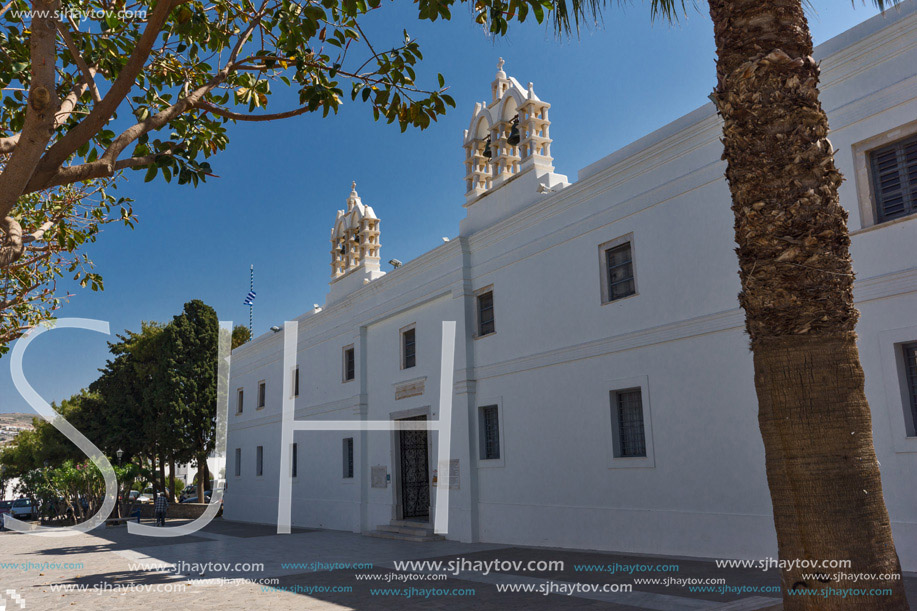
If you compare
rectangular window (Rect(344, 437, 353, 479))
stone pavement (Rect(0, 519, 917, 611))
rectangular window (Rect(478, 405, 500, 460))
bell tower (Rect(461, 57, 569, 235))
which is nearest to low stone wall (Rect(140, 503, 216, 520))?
rectangular window (Rect(344, 437, 353, 479))

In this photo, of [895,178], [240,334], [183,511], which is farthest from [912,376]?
[240,334]

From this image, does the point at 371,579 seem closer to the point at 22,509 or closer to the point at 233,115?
the point at 233,115

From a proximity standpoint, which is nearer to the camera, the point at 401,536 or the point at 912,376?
the point at 912,376

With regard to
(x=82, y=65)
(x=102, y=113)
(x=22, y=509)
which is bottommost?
(x=22, y=509)

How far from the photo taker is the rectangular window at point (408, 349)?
61.2ft

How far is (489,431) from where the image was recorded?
15.8 meters

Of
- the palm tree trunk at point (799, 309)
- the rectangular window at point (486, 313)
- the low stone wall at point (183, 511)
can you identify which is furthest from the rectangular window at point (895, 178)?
the low stone wall at point (183, 511)

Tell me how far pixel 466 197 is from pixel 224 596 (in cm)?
1048

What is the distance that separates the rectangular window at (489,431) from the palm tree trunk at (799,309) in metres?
10.9

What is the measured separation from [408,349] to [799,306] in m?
14.9

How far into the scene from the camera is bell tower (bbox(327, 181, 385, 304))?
2202 centimetres

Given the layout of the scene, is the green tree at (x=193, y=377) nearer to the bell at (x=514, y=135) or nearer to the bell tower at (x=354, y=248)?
the bell tower at (x=354, y=248)

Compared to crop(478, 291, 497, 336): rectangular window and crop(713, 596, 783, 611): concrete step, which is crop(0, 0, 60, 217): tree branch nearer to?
crop(713, 596, 783, 611): concrete step

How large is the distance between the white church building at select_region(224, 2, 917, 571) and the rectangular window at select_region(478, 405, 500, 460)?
0.04 metres
